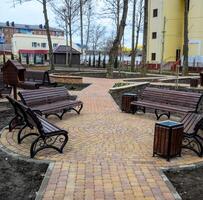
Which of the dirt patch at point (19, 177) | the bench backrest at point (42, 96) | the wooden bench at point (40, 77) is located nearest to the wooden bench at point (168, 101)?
the bench backrest at point (42, 96)

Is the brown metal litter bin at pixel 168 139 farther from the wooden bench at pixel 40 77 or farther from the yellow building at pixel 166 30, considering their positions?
the yellow building at pixel 166 30

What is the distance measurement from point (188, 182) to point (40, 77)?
10.9m

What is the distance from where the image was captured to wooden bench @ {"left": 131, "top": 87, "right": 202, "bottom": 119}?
8.48 meters

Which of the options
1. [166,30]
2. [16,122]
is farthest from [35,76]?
[166,30]

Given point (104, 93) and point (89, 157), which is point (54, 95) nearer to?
point (89, 157)

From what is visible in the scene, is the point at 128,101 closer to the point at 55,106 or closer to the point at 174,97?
the point at 174,97

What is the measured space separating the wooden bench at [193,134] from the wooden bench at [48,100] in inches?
129

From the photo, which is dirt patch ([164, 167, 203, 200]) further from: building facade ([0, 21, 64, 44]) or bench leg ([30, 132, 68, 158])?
building facade ([0, 21, 64, 44])

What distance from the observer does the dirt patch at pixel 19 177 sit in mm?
4535

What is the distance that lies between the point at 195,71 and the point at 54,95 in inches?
1053

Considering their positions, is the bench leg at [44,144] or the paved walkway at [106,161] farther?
the bench leg at [44,144]

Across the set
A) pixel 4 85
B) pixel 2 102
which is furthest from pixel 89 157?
pixel 4 85

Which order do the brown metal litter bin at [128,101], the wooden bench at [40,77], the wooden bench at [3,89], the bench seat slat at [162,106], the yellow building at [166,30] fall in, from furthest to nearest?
the yellow building at [166,30]
the wooden bench at [40,77]
the wooden bench at [3,89]
the brown metal litter bin at [128,101]
the bench seat slat at [162,106]

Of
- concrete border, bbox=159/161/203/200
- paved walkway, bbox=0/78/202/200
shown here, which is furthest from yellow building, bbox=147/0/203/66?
concrete border, bbox=159/161/203/200
